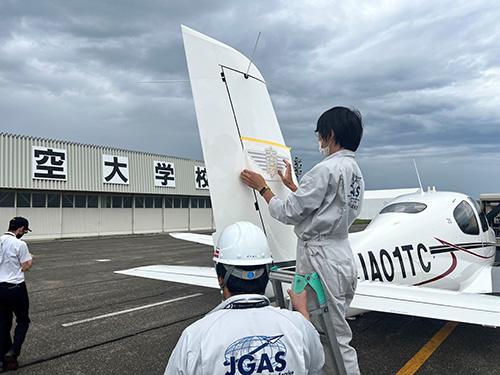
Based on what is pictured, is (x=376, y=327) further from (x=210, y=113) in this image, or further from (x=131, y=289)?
(x=131, y=289)

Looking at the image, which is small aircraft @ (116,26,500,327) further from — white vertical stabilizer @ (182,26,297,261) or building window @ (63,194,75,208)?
building window @ (63,194,75,208)

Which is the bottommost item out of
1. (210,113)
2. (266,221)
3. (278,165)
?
(266,221)

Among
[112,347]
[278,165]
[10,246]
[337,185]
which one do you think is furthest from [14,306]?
[337,185]

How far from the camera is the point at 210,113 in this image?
118 inches

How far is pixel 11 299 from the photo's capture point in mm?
3912

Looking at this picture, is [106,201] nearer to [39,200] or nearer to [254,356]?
[39,200]

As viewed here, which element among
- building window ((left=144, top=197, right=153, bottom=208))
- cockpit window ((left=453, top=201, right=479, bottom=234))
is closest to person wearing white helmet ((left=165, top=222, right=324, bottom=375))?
cockpit window ((left=453, top=201, right=479, bottom=234))

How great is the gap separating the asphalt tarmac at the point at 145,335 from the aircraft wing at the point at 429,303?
0.92 m

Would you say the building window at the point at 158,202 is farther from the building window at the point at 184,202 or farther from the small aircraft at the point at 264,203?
the small aircraft at the point at 264,203

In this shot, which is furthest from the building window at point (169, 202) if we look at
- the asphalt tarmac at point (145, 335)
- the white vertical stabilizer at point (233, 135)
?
the white vertical stabilizer at point (233, 135)

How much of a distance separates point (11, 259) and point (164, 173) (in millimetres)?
25990

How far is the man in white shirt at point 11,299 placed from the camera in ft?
12.7

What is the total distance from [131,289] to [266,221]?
5.89 meters

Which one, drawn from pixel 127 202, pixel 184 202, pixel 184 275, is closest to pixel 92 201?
pixel 127 202
